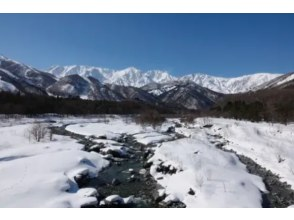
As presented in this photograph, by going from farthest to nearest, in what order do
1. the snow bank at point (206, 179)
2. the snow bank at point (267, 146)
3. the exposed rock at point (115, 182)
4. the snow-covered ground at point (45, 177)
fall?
the snow bank at point (267, 146) → the exposed rock at point (115, 182) → the snow bank at point (206, 179) → the snow-covered ground at point (45, 177)

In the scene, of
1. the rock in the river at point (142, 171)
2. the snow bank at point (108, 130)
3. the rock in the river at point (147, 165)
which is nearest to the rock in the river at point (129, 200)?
the rock in the river at point (142, 171)

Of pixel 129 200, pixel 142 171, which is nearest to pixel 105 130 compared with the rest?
pixel 142 171

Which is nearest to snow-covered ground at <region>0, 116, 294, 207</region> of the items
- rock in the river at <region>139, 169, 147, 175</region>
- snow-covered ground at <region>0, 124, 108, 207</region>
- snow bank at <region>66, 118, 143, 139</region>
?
snow-covered ground at <region>0, 124, 108, 207</region>

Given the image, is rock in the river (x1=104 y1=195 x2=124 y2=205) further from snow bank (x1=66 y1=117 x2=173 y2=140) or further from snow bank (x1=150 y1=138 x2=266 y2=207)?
snow bank (x1=66 y1=117 x2=173 y2=140)

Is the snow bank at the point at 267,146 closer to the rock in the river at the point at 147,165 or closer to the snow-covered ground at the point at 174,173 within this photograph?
the snow-covered ground at the point at 174,173

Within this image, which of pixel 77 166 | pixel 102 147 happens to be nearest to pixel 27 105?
pixel 102 147

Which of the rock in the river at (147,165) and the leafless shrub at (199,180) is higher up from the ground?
the leafless shrub at (199,180)
